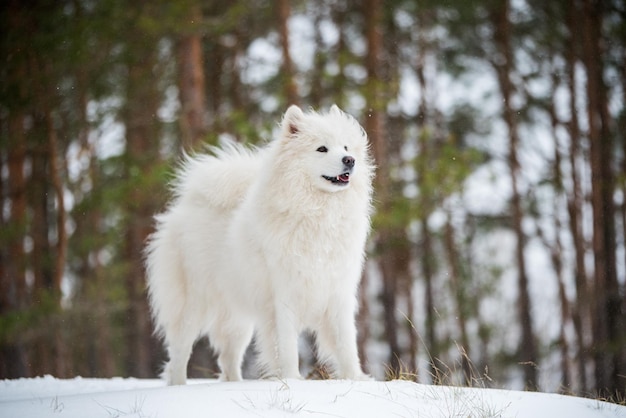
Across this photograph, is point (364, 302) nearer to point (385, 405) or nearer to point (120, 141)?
point (120, 141)

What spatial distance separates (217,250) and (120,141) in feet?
24.0

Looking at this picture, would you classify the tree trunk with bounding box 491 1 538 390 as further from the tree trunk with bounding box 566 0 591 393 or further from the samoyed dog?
the samoyed dog

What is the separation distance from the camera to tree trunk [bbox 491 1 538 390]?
11383 millimetres

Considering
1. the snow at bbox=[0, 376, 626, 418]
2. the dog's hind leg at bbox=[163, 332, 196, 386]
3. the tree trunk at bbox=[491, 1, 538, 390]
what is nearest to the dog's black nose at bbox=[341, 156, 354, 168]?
the snow at bbox=[0, 376, 626, 418]

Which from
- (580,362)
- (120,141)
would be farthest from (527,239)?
(120,141)

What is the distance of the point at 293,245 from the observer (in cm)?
429

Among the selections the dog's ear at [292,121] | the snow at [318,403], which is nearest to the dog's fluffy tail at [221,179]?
the dog's ear at [292,121]

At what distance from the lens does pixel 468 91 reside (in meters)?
12.7

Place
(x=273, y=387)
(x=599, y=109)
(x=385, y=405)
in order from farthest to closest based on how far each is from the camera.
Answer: (x=599, y=109) → (x=273, y=387) → (x=385, y=405)

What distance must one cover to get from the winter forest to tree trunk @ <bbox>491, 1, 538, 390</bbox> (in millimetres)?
44

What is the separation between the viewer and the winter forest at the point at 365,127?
920cm

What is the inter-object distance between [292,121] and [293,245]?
0.98 meters

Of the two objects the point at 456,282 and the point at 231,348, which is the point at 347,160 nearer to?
the point at 231,348

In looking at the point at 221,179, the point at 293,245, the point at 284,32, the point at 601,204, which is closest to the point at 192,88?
the point at 284,32
